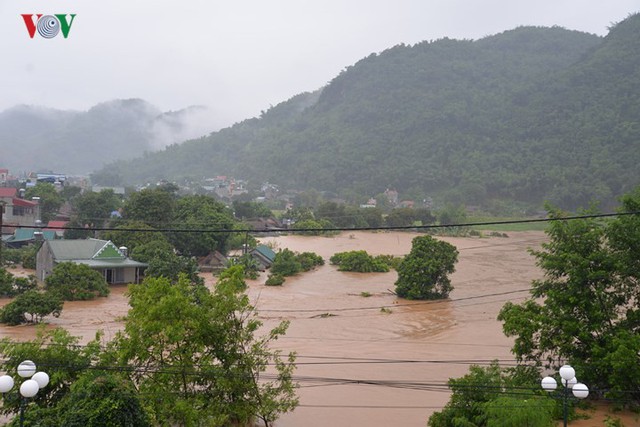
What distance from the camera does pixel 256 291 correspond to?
95.2 ft

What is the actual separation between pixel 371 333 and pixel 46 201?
3298 centimetres

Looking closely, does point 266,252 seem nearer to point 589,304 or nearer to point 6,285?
point 6,285

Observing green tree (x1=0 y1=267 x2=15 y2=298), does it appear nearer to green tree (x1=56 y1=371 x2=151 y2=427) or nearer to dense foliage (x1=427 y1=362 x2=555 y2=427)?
green tree (x1=56 y1=371 x2=151 y2=427)

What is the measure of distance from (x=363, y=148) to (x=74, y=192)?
181 feet

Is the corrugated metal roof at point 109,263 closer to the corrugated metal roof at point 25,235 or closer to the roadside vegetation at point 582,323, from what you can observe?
the corrugated metal roof at point 25,235

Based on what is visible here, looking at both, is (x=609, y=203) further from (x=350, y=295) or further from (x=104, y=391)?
(x=104, y=391)

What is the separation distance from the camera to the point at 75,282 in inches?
974

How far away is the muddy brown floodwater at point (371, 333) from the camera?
14.4m

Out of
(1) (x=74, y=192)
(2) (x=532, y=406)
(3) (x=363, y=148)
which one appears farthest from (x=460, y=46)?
(2) (x=532, y=406)

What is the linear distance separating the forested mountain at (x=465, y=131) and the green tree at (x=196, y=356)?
214 feet

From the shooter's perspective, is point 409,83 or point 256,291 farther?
point 409,83

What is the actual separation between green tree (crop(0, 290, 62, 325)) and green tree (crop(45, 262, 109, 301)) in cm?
383

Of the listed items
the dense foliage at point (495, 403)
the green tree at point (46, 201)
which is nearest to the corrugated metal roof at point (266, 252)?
the green tree at point (46, 201)

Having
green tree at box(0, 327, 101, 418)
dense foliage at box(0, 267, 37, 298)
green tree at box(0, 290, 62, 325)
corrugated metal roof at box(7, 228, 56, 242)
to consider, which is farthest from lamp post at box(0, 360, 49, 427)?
corrugated metal roof at box(7, 228, 56, 242)
